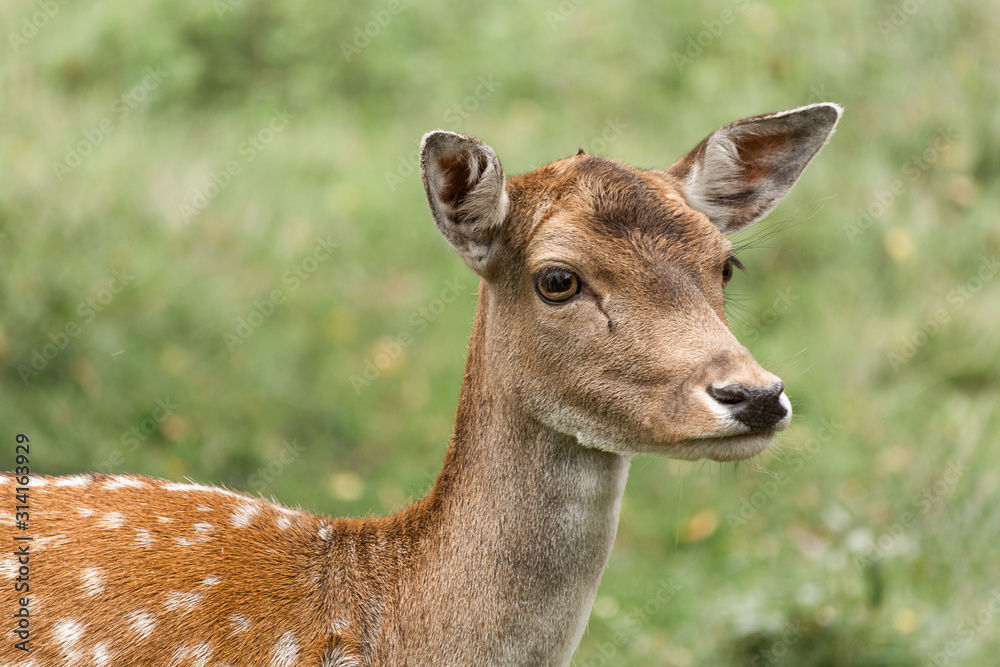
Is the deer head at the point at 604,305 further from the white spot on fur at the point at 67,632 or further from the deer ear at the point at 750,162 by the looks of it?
the white spot on fur at the point at 67,632

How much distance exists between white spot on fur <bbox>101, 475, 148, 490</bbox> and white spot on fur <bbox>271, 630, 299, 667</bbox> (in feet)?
2.57

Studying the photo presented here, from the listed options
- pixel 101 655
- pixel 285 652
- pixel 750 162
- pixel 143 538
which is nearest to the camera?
pixel 101 655

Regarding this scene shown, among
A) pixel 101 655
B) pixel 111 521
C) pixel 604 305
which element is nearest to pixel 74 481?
pixel 111 521

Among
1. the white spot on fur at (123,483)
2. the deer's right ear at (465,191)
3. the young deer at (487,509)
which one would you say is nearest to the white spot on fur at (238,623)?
the young deer at (487,509)

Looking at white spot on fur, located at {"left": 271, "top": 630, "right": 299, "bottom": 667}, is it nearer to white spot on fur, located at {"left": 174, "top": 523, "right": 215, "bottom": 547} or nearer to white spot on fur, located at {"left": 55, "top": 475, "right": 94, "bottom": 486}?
white spot on fur, located at {"left": 174, "top": 523, "right": 215, "bottom": 547}

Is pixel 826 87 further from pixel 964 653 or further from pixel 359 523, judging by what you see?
pixel 359 523

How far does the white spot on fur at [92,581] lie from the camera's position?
10.9 ft

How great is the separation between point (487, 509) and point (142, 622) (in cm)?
107

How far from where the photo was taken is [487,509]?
3.49 meters

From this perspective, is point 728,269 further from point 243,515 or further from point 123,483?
point 123,483

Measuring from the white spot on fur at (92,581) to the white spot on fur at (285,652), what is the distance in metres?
0.54

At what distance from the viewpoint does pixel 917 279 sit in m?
8.19

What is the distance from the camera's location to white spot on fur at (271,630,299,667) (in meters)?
3.33

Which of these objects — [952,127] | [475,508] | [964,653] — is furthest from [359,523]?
[952,127]
